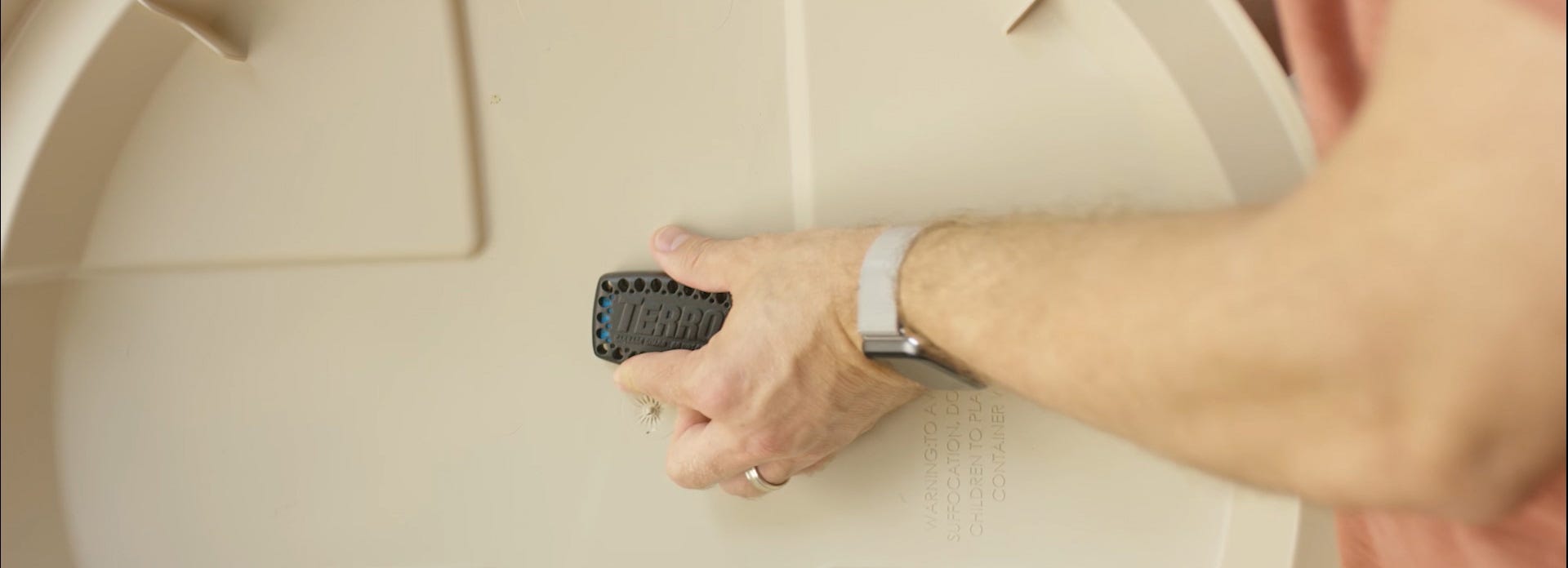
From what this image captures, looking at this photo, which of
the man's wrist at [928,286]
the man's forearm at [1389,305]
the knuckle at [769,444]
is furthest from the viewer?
the knuckle at [769,444]

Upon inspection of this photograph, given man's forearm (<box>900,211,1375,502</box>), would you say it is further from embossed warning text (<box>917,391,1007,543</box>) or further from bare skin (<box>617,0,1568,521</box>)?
embossed warning text (<box>917,391,1007,543</box>)

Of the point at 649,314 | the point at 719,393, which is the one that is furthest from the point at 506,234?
the point at 719,393

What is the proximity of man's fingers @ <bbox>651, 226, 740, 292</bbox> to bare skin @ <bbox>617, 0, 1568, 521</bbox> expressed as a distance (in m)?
→ 0.22

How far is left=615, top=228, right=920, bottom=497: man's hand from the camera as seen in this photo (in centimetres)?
61

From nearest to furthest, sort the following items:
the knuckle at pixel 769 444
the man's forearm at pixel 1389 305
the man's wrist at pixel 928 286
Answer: the man's forearm at pixel 1389 305, the man's wrist at pixel 928 286, the knuckle at pixel 769 444

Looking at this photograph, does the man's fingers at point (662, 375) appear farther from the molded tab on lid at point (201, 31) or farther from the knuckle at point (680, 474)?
the molded tab on lid at point (201, 31)

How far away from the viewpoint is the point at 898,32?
0.70 meters

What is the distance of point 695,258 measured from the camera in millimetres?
694

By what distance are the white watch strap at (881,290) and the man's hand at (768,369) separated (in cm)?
2

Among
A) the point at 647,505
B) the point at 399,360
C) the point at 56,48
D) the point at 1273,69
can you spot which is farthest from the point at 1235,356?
the point at 56,48

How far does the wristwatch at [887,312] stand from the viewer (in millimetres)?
563

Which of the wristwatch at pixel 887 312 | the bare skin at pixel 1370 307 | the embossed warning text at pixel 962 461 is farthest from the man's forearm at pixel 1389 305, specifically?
the embossed warning text at pixel 962 461

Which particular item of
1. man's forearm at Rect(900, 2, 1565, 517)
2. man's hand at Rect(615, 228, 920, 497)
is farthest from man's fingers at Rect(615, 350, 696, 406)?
man's forearm at Rect(900, 2, 1565, 517)

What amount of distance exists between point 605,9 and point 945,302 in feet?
1.23
